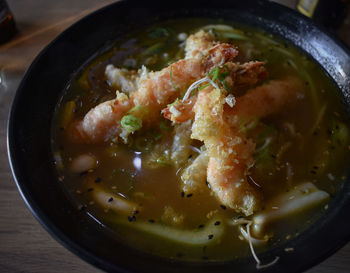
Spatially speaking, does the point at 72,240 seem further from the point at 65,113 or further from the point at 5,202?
the point at 65,113

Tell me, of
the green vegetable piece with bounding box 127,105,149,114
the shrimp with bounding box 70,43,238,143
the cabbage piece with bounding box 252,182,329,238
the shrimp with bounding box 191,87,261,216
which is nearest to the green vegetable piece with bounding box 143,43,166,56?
the shrimp with bounding box 70,43,238,143

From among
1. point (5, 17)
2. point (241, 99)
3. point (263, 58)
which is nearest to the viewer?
point (241, 99)

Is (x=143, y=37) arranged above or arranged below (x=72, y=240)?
above

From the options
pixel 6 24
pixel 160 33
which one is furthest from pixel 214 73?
pixel 6 24

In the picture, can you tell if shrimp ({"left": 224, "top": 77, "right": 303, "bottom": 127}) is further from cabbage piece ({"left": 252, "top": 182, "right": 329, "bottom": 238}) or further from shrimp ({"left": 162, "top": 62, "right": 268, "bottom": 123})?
cabbage piece ({"left": 252, "top": 182, "right": 329, "bottom": 238})

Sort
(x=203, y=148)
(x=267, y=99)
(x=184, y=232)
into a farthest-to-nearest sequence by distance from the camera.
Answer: (x=267, y=99), (x=203, y=148), (x=184, y=232)

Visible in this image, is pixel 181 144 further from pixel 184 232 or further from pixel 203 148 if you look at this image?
pixel 184 232

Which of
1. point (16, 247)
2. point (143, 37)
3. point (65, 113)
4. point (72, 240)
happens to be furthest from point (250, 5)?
point (16, 247)
